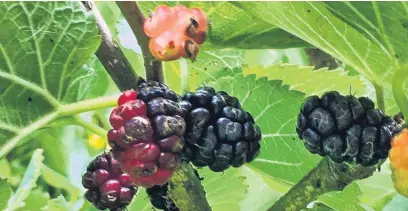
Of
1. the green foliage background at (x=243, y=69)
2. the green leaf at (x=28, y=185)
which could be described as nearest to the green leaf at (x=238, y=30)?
the green foliage background at (x=243, y=69)

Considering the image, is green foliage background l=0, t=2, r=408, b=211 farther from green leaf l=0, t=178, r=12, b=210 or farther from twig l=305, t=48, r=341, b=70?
twig l=305, t=48, r=341, b=70

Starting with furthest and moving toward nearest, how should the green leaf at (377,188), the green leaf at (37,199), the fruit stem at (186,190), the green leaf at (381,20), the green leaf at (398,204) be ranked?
the green leaf at (37,199) < the green leaf at (377,188) < the green leaf at (398,204) < the fruit stem at (186,190) < the green leaf at (381,20)

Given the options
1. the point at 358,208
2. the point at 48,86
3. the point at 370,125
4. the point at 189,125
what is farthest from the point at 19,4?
the point at 358,208

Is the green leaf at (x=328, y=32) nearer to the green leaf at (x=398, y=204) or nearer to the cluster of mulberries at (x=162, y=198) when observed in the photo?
the cluster of mulberries at (x=162, y=198)

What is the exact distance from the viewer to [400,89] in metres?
0.65

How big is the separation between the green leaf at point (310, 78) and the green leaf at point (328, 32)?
22 cm

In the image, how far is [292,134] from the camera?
2.99 ft

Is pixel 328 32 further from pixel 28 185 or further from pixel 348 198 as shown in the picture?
pixel 28 185

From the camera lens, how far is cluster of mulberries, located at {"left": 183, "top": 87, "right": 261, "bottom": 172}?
0.67 metres

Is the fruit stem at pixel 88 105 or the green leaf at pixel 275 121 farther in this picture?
the green leaf at pixel 275 121

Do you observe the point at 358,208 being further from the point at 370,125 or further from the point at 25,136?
the point at 25,136

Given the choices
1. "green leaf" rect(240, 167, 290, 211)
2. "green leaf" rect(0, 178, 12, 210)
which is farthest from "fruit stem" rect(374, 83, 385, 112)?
"green leaf" rect(0, 178, 12, 210)

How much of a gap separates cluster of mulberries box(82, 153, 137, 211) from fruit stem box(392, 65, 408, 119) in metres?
0.28

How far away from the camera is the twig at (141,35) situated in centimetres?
68
